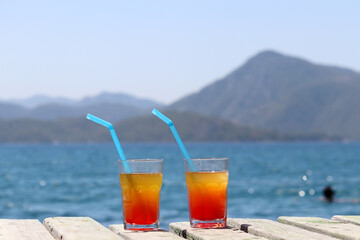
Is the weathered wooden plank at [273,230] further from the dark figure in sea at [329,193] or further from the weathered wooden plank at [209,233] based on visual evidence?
the dark figure in sea at [329,193]

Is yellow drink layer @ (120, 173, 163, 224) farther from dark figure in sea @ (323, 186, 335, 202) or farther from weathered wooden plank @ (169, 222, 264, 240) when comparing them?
dark figure in sea @ (323, 186, 335, 202)

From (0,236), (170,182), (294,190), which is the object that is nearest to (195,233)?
(0,236)

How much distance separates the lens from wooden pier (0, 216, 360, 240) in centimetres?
291

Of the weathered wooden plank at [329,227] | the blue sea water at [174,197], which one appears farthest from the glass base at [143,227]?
the blue sea water at [174,197]

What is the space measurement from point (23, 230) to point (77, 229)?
0.88 ft

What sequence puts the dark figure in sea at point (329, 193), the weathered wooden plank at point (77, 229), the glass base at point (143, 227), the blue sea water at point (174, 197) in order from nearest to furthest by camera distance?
the weathered wooden plank at point (77, 229) → the glass base at point (143, 227) → the blue sea water at point (174, 197) → the dark figure in sea at point (329, 193)

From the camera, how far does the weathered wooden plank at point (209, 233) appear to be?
2.90m

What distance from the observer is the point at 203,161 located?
3.30m

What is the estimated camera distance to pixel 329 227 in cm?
321

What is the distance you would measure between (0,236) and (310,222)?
1556 millimetres

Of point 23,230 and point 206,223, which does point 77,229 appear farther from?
point 206,223

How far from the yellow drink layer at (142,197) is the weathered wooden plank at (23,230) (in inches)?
17.0

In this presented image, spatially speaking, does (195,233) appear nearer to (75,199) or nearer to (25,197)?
(75,199)

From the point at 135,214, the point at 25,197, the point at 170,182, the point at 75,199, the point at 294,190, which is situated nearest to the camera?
the point at 135,214
